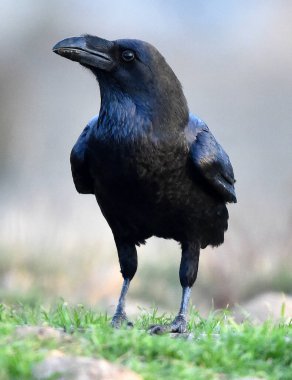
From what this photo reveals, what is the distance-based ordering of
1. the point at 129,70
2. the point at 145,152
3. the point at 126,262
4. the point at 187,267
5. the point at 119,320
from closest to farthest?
the point at 145,152 → the point at 129,70 → the point at 119,320 → the point at 187,267 → the point at 126,262

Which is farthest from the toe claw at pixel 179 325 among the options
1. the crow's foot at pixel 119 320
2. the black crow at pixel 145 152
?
the crow's foot at pixel 119 320

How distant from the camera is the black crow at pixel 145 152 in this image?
187 inches

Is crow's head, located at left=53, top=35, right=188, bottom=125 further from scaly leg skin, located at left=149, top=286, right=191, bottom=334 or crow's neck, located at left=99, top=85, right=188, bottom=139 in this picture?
scaly leg skin, located at left=149, top=286, right=191, bottom=334

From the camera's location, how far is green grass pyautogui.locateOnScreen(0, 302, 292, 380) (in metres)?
3.53

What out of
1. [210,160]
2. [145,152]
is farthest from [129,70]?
[210,160]

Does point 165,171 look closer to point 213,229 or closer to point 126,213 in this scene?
point 126,213

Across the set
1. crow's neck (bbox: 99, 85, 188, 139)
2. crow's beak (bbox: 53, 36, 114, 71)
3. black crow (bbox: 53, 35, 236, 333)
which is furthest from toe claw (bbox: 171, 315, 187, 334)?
crow's beak (bbox: 53, 36, 114, 71)

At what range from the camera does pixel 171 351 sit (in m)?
3.79

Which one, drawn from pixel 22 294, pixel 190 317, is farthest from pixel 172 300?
pixel 190 317

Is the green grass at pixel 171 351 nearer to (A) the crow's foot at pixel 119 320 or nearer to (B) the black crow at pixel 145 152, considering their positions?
(A) the crow's foot at pixel 119 320

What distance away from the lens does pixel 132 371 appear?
11.4 feet

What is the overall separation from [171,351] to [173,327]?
1067 millimetres

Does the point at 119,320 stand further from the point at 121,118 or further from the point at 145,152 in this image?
the point at 121,118

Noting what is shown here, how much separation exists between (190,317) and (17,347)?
1953 millimetres
